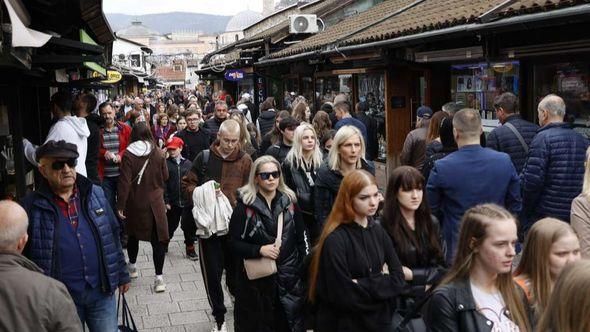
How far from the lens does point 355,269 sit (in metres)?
3.76

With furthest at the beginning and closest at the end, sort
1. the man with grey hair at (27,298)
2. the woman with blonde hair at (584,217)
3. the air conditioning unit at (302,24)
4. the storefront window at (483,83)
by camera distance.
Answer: the air conditioning unit at (302,24) → the storefront window at (483,83) → the woman with blonde hair at (584,217) → the man with grey hair at (27,298)

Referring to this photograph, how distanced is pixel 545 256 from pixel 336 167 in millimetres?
2399

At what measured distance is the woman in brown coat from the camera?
717 cm

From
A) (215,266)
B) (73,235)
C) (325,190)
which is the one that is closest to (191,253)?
(215,266)

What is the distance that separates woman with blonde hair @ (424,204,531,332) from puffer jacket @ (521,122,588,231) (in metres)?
2.67

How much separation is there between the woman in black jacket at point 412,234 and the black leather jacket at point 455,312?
3.34 feet

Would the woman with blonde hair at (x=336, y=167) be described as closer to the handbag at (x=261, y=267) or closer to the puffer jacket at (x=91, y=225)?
the handbag at (x=261, y=267)

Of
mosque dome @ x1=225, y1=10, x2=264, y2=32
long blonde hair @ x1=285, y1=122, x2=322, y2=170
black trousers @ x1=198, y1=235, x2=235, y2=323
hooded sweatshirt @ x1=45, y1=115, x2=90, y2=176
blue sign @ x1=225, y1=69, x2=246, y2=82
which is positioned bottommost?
black trousers @ x1=198, y1=235, x2=235, y2=323

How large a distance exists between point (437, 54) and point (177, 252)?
4.55m

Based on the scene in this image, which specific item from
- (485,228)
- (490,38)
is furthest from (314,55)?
(485,228)

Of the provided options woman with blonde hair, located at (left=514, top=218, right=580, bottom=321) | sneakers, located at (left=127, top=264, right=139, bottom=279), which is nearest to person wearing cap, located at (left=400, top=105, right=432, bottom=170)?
sneakers, located at (left=127, top=264, right=139, bottom=279)

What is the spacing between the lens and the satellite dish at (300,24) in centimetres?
1823

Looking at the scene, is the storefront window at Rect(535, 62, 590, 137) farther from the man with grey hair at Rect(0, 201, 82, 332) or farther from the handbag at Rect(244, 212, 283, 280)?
the man with grey hair at Rect(0, 201, 82, 332)

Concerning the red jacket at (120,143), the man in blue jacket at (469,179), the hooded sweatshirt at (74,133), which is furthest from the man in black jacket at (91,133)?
the man in blue jacket at (469,179)
